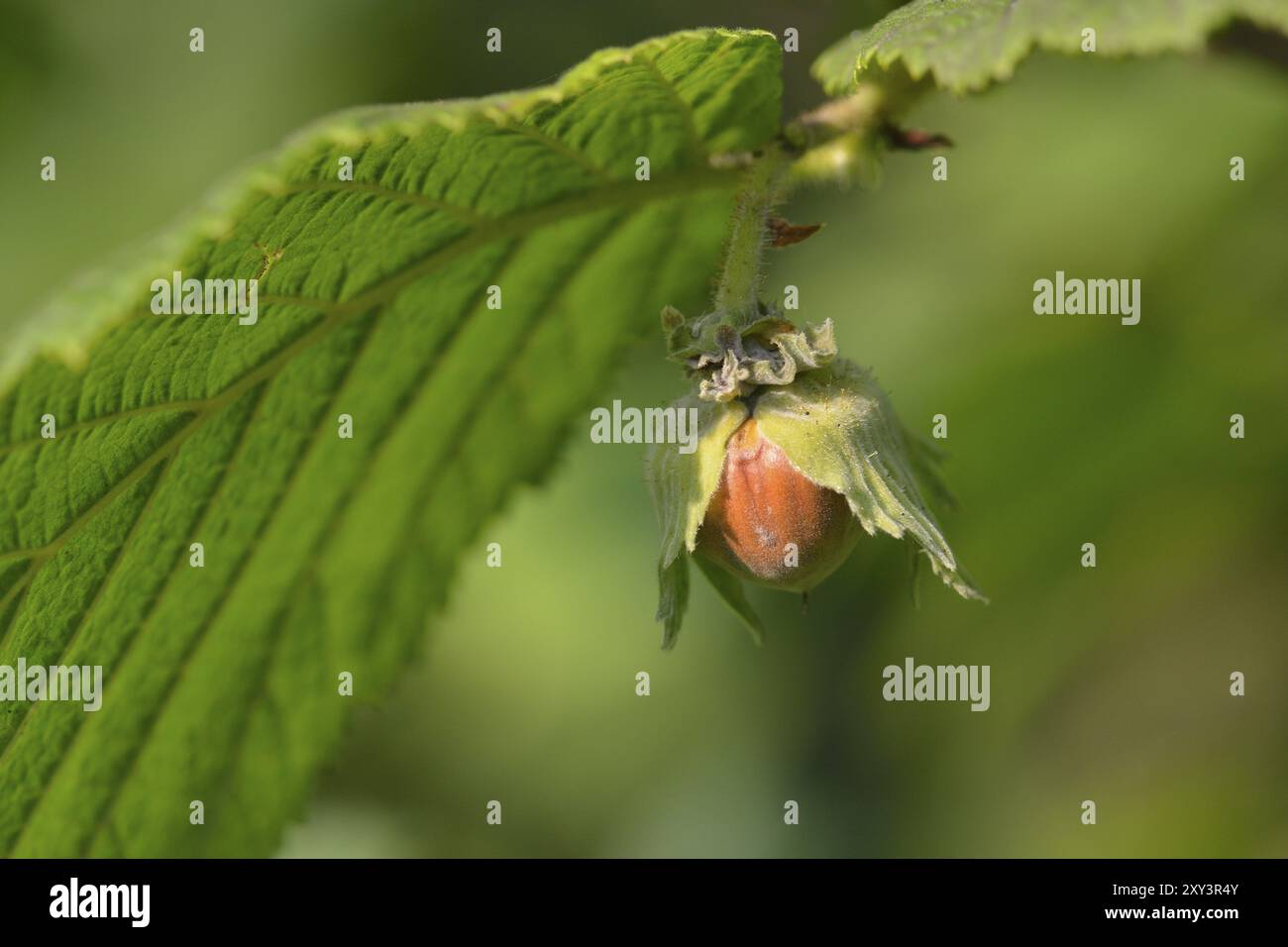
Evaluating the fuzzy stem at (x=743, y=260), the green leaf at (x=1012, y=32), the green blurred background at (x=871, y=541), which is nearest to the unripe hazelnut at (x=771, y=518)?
the fuzzy stem at (x=743, y=260)

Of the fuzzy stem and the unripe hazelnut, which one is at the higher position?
the fuzzy stem

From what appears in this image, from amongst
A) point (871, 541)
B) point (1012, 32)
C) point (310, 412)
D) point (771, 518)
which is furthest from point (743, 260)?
point (871, 541)

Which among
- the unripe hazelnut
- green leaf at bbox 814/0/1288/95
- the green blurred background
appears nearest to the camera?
green leaf at bbox 814/0/1288/95

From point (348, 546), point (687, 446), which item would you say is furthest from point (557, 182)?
point (348, 546)

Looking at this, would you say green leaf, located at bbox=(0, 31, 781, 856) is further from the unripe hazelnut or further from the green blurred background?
the green blurred background

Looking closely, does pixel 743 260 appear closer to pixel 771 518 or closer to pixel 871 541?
pixel 771 518

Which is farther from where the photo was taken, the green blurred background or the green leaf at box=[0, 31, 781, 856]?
the green blurred background

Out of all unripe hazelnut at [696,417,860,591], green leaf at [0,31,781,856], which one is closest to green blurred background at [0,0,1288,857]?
green leaf at [0,31,781,856]
